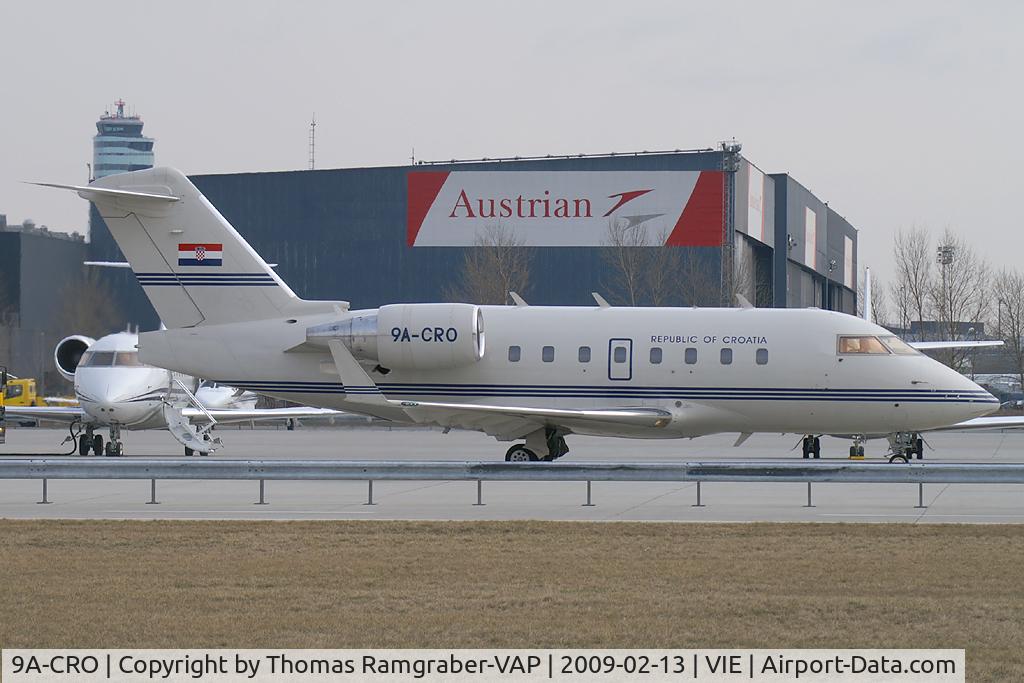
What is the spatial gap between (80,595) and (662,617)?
4126 mm

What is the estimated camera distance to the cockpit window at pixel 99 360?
28203 millimetres

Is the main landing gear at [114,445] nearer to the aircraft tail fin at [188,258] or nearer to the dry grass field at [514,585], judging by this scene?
the aircraft tail fin at [188,258]

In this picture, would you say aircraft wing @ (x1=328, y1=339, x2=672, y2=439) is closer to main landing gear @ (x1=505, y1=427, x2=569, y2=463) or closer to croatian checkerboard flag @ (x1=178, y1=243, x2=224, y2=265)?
main landing gear @ (x1=505, y1=427, x2=569, y2=463)

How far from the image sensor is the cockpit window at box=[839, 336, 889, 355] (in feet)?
73.4

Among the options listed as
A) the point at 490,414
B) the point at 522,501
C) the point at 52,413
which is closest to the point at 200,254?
the point at 490,414

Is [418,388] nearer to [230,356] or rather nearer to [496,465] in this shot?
[230,356]

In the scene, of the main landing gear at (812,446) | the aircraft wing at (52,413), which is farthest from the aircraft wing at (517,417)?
the aircraft wing at (52,413)

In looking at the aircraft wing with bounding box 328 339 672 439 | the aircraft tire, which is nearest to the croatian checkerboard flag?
the aircraft wing with bounding box 328 339 672 439

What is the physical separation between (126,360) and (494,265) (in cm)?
3456

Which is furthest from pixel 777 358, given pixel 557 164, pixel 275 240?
pixel 275 240

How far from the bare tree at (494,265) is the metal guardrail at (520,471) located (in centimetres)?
4417

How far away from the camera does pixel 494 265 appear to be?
6194 centimetres

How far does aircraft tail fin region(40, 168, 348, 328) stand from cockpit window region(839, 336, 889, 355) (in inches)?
334

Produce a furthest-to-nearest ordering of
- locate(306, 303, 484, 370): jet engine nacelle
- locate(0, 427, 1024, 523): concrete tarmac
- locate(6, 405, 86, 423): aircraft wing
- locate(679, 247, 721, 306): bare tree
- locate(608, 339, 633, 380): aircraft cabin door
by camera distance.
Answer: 1. locate(679, 247, 721, 306): bare tree
2. locate(6, 405, 86, 423): aircraft wing
3. locate(608, 339, 633, 380): aircraft cabin door
4. locate(306, 303, 484, 370): jet engine nacelle
5. locate(0, 427, 1024, 523): concrete tarmac
